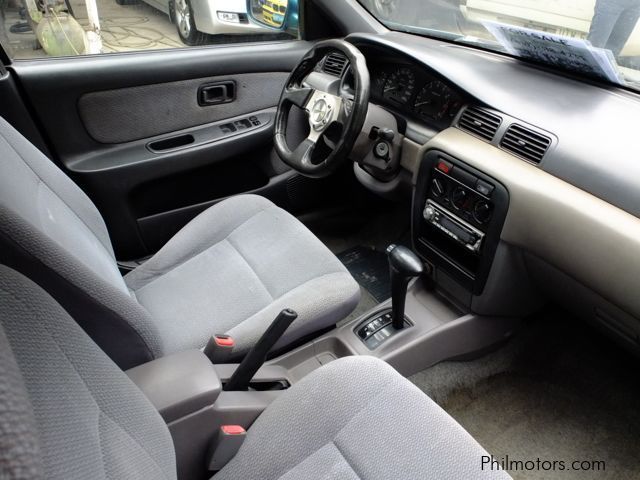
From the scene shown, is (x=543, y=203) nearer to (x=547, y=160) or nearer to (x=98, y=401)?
(x=547, y=160)

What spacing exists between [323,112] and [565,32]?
0.67 meters

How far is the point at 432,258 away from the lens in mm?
1474

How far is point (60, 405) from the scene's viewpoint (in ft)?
1.35

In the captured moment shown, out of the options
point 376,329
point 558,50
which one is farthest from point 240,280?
point 558,50

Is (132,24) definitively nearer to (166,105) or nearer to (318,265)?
(166,105)

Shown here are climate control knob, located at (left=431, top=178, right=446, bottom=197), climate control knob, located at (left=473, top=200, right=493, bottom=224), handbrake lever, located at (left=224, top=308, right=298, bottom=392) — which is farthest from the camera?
climate control knob, located at (left=431, top=178, right=446, bottom=197)

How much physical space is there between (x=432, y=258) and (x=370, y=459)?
2.59 ft

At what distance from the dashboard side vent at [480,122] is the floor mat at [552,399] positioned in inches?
27.8

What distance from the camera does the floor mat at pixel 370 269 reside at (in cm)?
184

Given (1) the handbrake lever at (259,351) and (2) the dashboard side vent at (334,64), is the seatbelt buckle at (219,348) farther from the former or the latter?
(2) the dashboard side vent at (334,64)

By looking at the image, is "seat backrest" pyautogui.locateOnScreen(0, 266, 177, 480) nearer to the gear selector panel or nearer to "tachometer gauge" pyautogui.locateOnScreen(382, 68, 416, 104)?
the gear selector panel

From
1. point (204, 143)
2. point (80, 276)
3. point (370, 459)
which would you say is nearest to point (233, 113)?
point (204, 143)

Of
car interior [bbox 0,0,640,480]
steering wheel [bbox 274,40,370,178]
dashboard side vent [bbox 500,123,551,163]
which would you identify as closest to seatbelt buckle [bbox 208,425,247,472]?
car interior [bbox 0,0,640,480]

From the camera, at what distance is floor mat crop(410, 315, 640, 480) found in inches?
53.2
